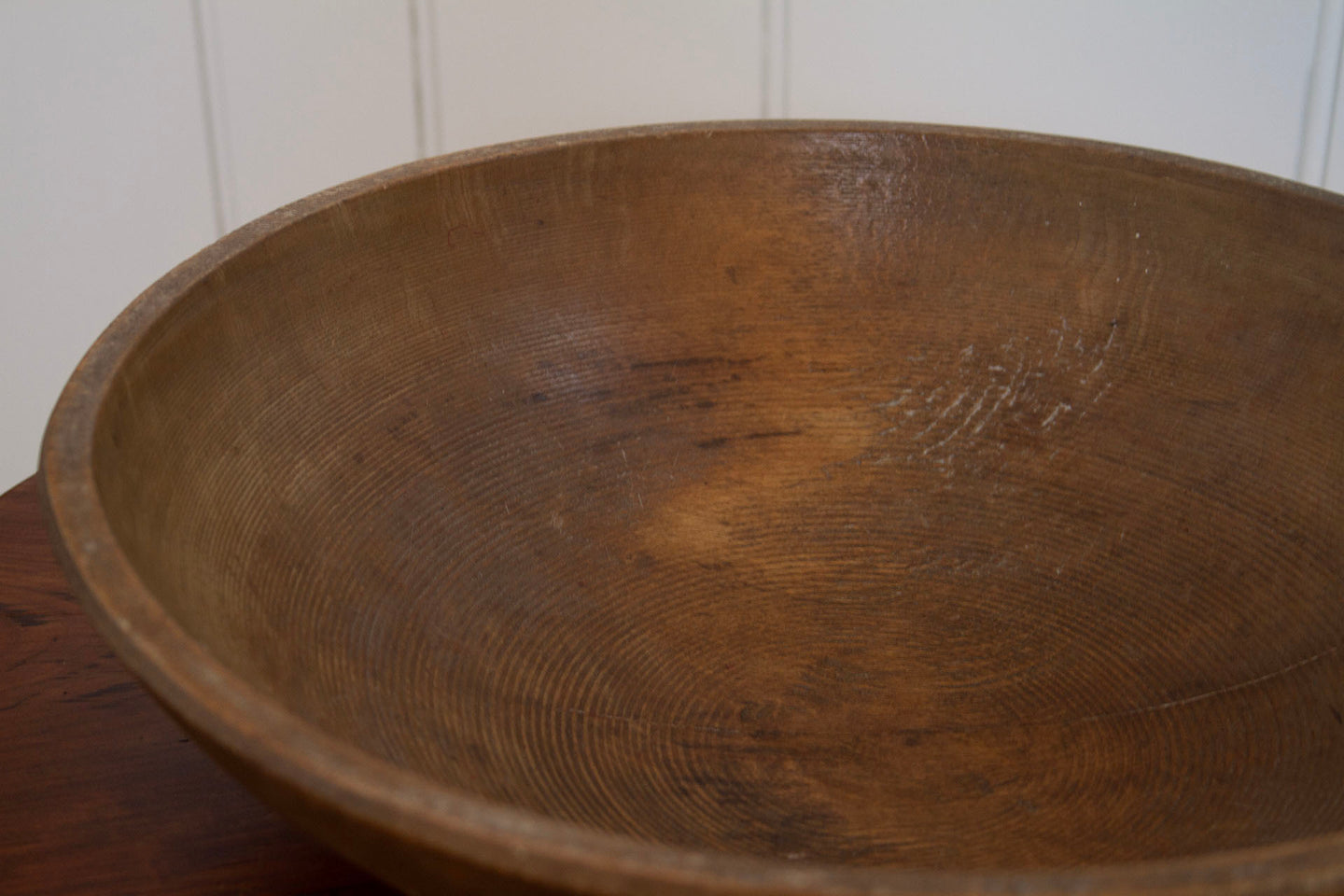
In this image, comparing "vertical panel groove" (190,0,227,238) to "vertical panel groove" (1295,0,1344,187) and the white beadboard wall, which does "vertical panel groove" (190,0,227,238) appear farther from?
"vertical panel groove" (1295,0,1344,187)

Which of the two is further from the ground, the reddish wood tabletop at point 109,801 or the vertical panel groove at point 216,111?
the vertical panel groove at point 216,111

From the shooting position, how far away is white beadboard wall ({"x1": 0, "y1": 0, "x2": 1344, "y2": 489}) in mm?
1521

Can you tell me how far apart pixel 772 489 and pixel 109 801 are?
1.82 ft

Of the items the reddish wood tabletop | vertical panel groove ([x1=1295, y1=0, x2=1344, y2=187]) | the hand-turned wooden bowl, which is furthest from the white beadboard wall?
the reddish wood tabletop

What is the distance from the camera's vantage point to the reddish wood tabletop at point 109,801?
631 millimetres

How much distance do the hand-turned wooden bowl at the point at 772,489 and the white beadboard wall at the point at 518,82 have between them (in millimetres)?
512

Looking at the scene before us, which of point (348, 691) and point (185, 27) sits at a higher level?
point (185, 27)

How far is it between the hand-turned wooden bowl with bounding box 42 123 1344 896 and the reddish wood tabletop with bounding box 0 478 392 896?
3.7 inches

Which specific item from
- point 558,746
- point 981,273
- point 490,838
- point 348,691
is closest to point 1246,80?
point 981,273

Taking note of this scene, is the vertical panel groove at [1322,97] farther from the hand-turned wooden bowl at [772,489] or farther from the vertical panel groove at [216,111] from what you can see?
the vertical panel groove at [216,111]

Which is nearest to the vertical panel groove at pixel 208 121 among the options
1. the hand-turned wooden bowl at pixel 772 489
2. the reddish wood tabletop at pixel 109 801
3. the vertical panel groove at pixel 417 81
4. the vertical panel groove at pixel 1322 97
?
the vertical panel groove at pixel 417 81

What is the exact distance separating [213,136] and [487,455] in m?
0.92

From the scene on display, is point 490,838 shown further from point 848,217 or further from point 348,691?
point 848,217

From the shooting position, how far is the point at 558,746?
748 millimetres
